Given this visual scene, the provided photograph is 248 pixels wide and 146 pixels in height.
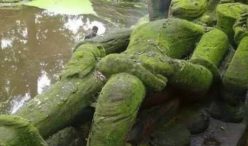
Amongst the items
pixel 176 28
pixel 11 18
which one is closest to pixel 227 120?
pixel 176 28

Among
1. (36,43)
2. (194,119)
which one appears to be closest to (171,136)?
(194,119)

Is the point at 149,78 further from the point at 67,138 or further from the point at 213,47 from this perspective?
the point at 213,47

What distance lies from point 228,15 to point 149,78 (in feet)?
3.89

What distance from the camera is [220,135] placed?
9.23 feet

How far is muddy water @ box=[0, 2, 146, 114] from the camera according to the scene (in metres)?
4.07

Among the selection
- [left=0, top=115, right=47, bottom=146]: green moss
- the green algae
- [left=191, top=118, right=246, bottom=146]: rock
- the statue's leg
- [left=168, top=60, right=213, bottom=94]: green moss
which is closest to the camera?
[left=0, top=115, right=47, bottom=146]: green moss

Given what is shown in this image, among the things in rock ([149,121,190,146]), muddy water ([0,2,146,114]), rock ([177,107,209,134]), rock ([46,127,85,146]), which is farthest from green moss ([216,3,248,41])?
muddy water ([0,2,146,114])

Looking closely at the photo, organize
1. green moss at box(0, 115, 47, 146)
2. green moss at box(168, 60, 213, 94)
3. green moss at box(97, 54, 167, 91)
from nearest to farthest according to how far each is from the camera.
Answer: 1. green moss at box(0, 115, 47, 146)
2. green moss at box(97, 54, 167, 91)
3. green moss at box(168, 60, 213, 94)

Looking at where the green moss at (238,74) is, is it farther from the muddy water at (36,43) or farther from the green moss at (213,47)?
the muddy water at (36,43)

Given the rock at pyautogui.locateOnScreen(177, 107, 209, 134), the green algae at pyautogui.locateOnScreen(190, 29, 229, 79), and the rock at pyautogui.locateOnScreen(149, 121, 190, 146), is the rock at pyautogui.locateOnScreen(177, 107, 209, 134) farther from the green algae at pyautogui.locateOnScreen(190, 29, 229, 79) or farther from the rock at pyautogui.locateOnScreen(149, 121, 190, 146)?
the green algae at pyautogui.locateOnScreen(190, 29, 229, 79)

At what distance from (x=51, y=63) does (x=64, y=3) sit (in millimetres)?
2165

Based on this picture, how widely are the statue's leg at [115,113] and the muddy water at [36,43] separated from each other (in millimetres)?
1575

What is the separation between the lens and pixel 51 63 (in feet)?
15.2

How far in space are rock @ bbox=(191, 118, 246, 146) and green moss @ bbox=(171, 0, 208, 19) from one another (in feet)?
2.88
